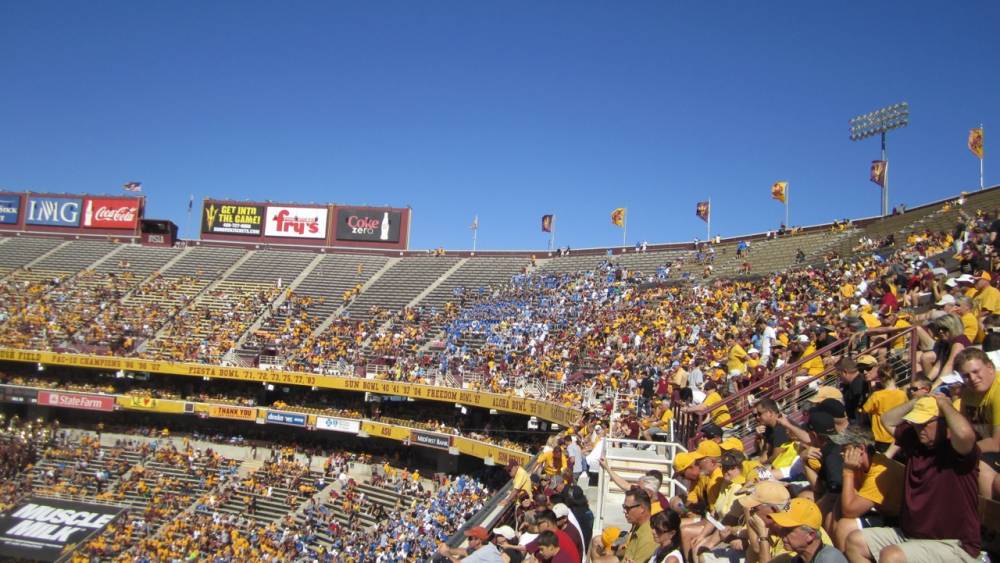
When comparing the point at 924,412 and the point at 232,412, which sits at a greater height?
the point at 924,412

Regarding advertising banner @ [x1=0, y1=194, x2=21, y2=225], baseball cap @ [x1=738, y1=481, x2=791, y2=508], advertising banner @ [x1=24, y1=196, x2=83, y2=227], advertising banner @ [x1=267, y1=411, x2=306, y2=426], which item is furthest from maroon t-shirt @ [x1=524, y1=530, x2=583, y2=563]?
advertising banner @ [x1=0, y1=194, x2=21, y2=225]

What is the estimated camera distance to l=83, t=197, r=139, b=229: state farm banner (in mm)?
49562

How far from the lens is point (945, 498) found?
13.0 feet

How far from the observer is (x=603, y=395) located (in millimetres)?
20500

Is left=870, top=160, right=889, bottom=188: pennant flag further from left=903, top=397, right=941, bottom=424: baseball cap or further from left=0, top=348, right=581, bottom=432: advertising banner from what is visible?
left=903, top=397, right=941, bottom=424: baseball cap

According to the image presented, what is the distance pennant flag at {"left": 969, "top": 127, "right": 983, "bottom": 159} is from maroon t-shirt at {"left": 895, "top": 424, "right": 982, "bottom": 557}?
2862cm

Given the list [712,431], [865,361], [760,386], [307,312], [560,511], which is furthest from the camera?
[307,312]

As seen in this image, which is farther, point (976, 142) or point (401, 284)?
point (401, 284)

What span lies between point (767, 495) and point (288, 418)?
91.5 ft

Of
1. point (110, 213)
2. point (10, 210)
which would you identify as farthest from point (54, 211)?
point (110, 213)

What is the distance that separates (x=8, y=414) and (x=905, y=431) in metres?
41.5

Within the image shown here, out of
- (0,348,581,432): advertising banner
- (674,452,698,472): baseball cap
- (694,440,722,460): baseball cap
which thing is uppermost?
(694,440,722,460): baseball cap

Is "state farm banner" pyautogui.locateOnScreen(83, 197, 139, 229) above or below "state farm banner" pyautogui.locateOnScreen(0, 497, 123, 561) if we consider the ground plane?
above

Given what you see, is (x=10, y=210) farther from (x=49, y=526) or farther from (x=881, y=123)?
(x=881, y=123)
